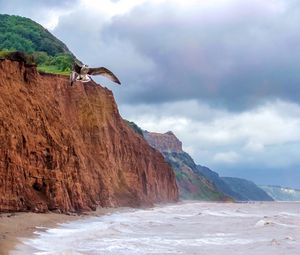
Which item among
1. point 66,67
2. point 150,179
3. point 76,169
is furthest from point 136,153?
point 76,169

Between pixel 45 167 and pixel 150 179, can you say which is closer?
pixel 45 167

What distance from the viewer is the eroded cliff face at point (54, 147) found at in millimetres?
38688

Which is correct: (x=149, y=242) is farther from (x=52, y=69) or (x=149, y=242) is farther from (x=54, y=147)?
(x=52, y=69)

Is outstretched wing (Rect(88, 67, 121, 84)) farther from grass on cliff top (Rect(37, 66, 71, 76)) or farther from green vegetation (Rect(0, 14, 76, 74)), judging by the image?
green vegetation (Rect(0, 14, 76, 74))

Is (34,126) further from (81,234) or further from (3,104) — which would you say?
(81,234)

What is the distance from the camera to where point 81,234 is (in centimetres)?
3195

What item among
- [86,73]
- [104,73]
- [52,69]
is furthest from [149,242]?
[52,69]

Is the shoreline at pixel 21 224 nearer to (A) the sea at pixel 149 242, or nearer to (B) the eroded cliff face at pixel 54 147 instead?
(A) the sea at pixel 149 242

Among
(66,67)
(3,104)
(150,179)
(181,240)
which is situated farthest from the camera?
(150,179)

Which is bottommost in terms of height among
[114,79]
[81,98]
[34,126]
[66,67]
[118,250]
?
[118,250]

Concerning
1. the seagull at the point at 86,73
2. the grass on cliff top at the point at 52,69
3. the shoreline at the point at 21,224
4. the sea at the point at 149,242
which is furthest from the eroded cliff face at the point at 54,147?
the seagull at the point at 86,73

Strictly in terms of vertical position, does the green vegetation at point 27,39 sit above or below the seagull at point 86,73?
above

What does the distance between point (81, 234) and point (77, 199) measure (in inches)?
695

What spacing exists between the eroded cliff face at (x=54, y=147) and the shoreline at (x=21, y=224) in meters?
1.19
